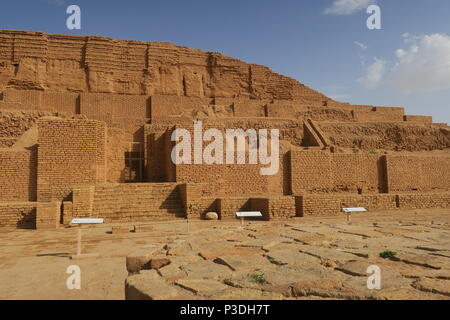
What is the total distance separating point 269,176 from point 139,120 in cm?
1274

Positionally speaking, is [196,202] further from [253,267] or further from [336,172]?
[253,267]

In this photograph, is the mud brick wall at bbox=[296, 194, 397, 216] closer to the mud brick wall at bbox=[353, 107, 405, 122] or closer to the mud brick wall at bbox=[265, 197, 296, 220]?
the mud brick wall at bbox=[265, 197, 296, 220]

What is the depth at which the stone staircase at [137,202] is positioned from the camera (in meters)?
11.5

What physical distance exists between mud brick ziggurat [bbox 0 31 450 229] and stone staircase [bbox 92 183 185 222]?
0.14 ft

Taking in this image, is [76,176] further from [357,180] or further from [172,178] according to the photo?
[357,180]

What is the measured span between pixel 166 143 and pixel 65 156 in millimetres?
4936

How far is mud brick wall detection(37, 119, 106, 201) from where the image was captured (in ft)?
40.8

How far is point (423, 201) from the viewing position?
14.0m

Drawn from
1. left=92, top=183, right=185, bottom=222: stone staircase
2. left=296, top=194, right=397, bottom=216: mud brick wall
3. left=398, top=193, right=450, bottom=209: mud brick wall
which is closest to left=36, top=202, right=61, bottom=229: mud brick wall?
left=92, top=183, right=185, bottom=222: stone staircase

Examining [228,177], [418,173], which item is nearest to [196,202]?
[228,177]

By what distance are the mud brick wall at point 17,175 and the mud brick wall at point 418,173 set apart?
16.8m

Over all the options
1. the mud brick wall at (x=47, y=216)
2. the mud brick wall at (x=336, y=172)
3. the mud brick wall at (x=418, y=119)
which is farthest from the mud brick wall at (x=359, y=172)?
the mud brick wall at (x=418, y=119)
